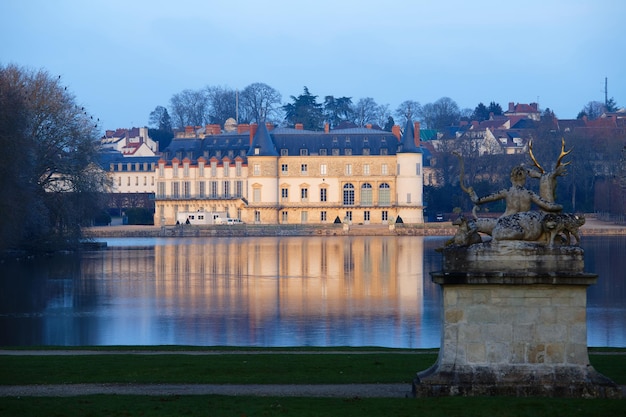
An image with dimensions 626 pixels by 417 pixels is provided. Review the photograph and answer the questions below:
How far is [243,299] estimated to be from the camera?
27.3 metres

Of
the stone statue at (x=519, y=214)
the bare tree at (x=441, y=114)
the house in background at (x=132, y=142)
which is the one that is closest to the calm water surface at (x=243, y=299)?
the stone statue at (x=519, y=214)

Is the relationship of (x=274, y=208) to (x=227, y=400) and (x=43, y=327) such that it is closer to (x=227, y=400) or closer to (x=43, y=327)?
(x=43, y=327)

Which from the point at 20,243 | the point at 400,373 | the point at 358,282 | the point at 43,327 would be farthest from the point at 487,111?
the point at 400,373

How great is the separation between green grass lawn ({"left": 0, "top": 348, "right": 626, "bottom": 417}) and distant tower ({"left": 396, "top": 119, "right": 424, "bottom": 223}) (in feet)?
196

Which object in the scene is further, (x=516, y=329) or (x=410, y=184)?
(x=410, y=184)

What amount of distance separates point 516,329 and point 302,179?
220 feet

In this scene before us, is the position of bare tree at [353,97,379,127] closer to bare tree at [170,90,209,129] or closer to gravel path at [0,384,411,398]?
bare tree at [170,90,209,129]

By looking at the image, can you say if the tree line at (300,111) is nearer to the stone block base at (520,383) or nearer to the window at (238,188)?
the window at (238,188)

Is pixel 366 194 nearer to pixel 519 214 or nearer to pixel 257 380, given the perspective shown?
pixel 257 380

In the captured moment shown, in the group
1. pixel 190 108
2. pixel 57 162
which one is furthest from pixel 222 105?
pixel 57 162

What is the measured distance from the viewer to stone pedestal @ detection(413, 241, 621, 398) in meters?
10.0

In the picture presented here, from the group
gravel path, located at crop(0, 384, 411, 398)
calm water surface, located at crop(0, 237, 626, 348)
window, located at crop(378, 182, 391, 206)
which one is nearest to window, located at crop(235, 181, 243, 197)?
window, located at crop(378, 182, 391, 206)

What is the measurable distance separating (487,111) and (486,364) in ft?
361

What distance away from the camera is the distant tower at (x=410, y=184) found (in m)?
74.6
